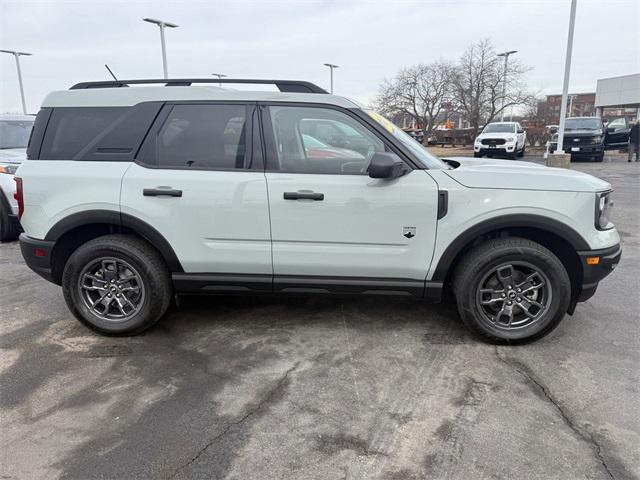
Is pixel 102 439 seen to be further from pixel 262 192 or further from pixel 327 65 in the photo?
pixel 327 65

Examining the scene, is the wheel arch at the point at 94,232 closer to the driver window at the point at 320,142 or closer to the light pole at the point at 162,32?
the driver window at the point at 320,142

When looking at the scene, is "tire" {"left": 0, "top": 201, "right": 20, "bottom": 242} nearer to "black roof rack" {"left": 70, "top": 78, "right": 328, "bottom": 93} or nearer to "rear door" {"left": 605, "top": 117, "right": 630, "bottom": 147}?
"black roof rack" {"left": 70, "top": 78, "right": 328, "bottom": 93}

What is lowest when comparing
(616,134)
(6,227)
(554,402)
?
(554,402)

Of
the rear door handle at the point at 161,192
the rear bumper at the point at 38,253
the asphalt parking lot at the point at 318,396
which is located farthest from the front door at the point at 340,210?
the rear bumper at the point at 38,253

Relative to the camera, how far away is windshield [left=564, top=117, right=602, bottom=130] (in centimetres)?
2059

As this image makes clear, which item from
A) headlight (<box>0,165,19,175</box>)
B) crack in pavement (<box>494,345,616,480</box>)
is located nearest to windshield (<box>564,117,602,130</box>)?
crack in pavement (<box>494,345,616,480</box>)

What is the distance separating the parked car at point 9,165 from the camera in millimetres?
6801

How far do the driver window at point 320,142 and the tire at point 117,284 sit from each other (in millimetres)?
1265

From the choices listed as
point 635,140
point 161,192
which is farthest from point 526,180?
point 635,140

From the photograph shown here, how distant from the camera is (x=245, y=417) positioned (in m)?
2.75

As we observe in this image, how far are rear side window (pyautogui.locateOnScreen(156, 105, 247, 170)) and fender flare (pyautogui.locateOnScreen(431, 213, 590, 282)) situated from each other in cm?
173

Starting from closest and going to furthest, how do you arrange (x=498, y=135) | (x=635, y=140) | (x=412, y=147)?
(x=412, y=147), (x=635, y=140), (x=498, y=135)

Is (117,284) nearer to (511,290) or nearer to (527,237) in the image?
(511,290)

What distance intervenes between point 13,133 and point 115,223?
5.90 m
